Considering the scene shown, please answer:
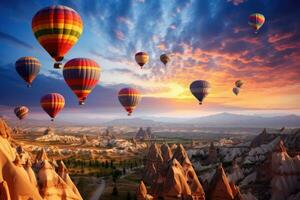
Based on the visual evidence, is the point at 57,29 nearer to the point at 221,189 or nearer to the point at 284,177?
the point at 221,189

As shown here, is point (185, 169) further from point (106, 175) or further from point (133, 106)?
point (106, 175)

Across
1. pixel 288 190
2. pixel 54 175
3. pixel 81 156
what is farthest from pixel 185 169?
pixel 81 156

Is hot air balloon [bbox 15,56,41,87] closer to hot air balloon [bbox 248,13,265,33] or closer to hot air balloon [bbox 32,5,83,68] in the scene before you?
hot air balloon [bbox 32,5,83,68]

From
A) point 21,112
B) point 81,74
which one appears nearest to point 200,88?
point 81,74

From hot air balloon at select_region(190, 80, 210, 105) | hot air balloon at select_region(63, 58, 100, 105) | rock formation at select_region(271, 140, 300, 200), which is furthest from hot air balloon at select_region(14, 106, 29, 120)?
rock formation at select_region(271, 140, 300, 200)

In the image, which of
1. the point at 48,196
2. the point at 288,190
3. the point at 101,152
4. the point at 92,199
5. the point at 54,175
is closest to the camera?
the point at 48,196

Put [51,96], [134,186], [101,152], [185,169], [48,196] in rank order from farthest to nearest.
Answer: [101,152], [134,186], [51,96], [185,169], [48,196]

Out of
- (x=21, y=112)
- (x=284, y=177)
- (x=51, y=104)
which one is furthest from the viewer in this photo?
(x=21, y=112)
